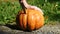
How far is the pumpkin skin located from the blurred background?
28.2 inches

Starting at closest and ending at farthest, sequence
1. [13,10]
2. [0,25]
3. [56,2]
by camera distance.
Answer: [0,25], [13,10], [56,2]

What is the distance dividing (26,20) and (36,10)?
0.44 m

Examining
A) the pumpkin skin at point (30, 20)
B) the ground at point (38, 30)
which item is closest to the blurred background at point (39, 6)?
the ground at point (38, 30)

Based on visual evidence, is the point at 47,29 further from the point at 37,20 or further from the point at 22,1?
the point at 22,1

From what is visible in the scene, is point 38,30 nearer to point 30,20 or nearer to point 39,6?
point 30,20

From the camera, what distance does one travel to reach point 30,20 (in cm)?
684

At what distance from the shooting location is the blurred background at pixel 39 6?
7816 millimetres

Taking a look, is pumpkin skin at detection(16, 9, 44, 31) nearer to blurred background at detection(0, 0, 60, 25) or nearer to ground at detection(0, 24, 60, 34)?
ground at detection(0, 24, 60, 34)

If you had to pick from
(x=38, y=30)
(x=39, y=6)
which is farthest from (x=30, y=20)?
(x=39, y=6)

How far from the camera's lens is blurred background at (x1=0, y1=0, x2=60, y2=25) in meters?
7.82

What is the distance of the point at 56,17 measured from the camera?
7961 millimetres

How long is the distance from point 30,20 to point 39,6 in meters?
2.12

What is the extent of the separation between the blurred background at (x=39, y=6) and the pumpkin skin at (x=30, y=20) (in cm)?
72

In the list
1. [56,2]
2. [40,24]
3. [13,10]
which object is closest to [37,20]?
[40,24]
